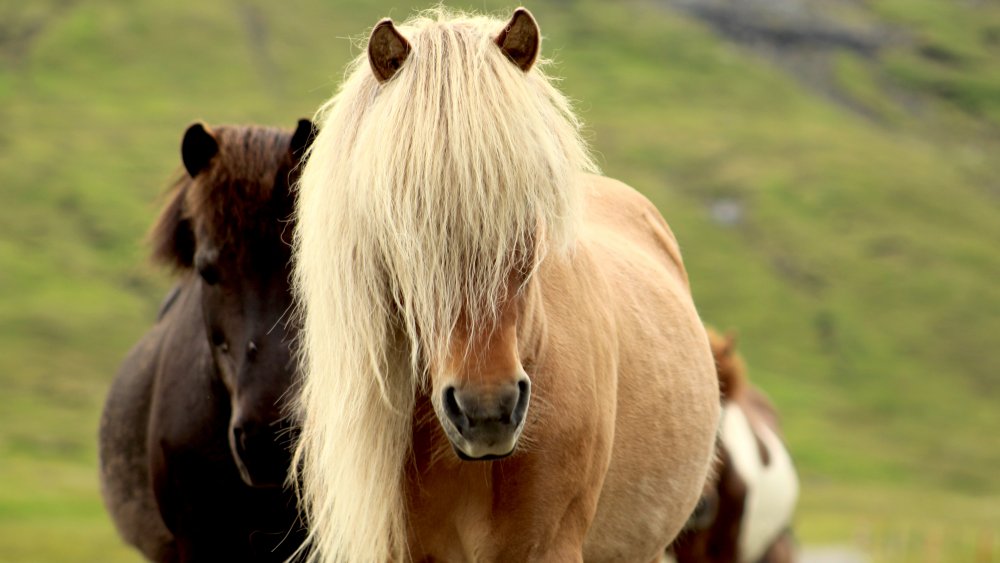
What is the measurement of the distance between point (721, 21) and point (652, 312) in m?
166

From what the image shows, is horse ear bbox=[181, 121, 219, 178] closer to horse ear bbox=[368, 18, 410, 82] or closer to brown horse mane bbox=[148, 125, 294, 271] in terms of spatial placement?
brown horse mane bbox=[148, 125, 294, 271]

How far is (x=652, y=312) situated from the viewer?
6281 millimetres

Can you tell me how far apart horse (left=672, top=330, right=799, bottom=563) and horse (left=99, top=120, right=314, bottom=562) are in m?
6.29

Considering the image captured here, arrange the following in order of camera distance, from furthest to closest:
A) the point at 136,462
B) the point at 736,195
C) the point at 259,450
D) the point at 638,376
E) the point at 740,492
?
the point at 736,195 → the point at 740,492 → the point at 136,462 → the point at 259,450 → the point at 638,376

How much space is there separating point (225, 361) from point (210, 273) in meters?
0.45

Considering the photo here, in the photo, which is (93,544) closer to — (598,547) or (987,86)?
(598,547)

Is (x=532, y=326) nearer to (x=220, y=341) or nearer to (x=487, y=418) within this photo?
(x=487, y=418)

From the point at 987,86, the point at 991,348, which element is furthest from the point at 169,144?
the point at 987,86

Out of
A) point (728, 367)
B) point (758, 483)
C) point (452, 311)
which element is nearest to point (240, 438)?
point (452, 311)

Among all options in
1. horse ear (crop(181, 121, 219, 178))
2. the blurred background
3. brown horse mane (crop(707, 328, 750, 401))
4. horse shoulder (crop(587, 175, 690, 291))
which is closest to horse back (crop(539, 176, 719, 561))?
horse shoulder (crop(587, 175, 690, 291))

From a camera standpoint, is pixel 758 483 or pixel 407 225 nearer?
pixel 407 225

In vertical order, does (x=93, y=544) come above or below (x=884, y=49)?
above

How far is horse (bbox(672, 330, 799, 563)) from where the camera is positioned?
1330 centimetres

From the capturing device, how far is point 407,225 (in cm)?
426
